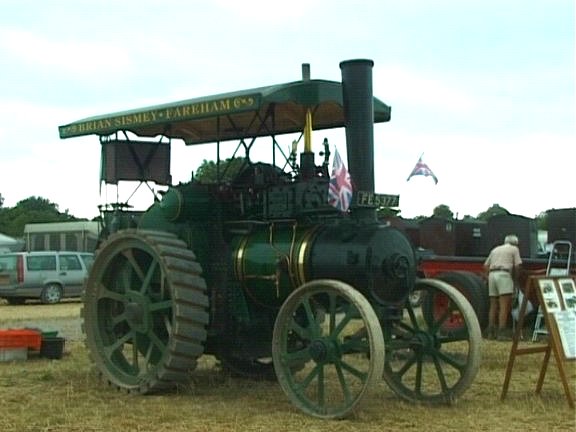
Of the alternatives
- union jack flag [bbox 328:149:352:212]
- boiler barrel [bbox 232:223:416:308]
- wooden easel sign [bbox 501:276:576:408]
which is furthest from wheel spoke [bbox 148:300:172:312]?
wooden easel sign [bbox 501:276:576:408]

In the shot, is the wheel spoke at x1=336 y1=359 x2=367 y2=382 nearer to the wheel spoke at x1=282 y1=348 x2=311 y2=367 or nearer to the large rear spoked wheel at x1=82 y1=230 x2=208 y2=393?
the wheel spoke at x1=282 y1=348 x2=311 y2=367

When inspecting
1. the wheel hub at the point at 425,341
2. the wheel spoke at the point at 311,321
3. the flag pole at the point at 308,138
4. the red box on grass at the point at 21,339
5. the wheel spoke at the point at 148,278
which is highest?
the flag pole at the point at 308,138

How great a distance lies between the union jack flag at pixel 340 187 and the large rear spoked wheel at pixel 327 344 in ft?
1.77

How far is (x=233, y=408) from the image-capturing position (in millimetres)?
6520

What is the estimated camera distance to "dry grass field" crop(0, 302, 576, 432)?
19.2ft

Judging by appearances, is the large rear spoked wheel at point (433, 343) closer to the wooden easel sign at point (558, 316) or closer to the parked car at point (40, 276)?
the wooden easel sign at point (558, 316)

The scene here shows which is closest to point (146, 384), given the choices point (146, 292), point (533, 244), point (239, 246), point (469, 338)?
point (146, 292)

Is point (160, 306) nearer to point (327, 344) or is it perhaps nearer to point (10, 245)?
point (327, 344)

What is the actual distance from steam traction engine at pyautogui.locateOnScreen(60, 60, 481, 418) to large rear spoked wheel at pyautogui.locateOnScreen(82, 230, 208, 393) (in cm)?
1

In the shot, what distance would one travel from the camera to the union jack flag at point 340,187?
6293 mm

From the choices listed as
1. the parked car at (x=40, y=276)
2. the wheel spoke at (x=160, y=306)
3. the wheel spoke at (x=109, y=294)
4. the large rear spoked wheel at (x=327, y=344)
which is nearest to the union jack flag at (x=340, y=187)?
the large rear spoked wheel at (x=327, y=344)

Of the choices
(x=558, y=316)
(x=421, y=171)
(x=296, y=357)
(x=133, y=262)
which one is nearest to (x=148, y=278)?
(x=133, y=262)

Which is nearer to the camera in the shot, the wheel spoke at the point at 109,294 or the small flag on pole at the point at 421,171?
the wheel spoke at the point at 109,294

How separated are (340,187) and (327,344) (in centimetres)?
104
